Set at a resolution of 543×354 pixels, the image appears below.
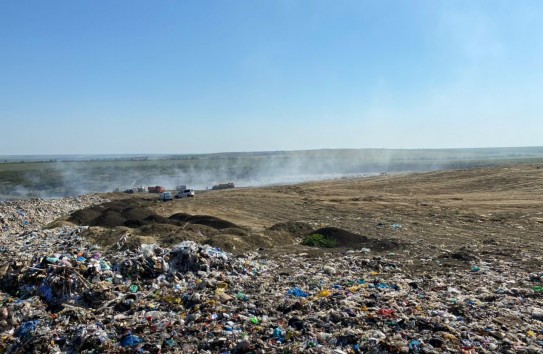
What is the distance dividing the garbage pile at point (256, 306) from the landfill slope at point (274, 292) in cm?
3

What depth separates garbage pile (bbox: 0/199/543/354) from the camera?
6.21 metres

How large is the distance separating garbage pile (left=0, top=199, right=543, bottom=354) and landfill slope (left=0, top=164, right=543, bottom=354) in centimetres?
3

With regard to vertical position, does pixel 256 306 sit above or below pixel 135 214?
above

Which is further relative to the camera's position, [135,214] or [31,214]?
[31,214]

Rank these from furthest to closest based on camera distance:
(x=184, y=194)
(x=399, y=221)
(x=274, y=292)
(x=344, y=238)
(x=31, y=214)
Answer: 1. (x=184, y=194)
2. (x=31, y=214)
3. (x=399, y=221)
4. (x=344, y=238)
5. (x=274, y=292)

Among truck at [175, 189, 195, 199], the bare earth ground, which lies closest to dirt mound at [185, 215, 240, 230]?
the bare earth ground

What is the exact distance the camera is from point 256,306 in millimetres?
7637

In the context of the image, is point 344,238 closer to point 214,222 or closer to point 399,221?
point 214,222

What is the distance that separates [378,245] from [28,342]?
34.5 ft

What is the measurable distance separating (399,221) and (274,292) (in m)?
13.7

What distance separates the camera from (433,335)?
20.1ft

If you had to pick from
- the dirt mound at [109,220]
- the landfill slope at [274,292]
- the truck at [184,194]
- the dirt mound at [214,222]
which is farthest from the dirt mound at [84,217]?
the truck at [184,194]

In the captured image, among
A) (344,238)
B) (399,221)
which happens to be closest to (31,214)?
(344,238)

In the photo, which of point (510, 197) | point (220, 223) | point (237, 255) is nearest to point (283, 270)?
point (237, 255)
